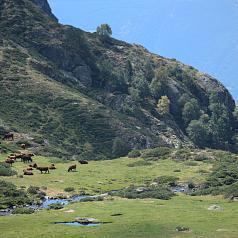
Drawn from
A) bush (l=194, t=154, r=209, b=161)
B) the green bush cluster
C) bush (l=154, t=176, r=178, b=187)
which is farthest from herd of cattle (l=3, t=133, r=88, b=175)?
bush (l=194, t=154, r=209, b=161)

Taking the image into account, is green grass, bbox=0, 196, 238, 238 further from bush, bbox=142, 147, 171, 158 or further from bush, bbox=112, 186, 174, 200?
bush, bbox=142, 147, 171, 158

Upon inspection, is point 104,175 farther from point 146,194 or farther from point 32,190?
point 32,190

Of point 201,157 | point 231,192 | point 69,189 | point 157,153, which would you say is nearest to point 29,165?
point 69,189

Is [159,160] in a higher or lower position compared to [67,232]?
higher

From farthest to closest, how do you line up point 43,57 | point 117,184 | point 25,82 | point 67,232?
point 43,57 → point 25,82 → point 117,184 → point 67,232

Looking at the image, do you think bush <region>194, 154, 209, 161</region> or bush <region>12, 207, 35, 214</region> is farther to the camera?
bush <region>194, 154, 209, 161</region>

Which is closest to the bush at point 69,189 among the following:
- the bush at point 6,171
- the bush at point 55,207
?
the bush at point 6,171

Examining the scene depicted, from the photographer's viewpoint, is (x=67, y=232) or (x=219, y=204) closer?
(x=67, y=232)

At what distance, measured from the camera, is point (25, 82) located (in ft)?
539

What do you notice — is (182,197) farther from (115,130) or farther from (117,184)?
(115,130)

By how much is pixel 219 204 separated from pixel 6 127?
75188 mm

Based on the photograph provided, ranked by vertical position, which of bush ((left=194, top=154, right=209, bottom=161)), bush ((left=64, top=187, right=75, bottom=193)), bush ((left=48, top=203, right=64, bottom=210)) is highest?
bush ((left=194, top=154, right=209, bottom=161))

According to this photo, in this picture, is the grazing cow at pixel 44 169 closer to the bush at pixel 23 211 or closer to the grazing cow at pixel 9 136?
the bush at pixel 23 211

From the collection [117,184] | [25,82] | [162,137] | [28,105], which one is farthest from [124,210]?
[162,137]
